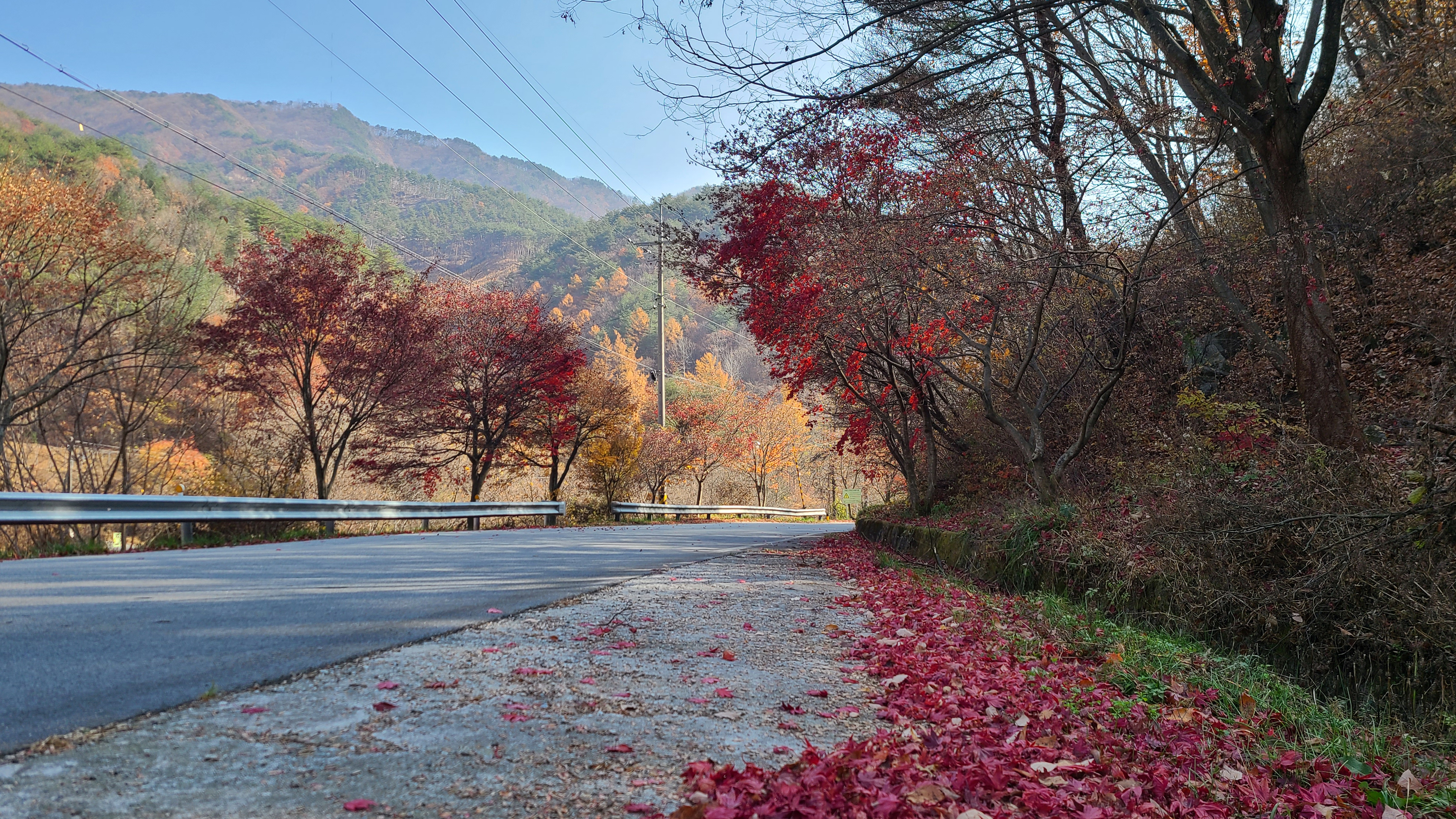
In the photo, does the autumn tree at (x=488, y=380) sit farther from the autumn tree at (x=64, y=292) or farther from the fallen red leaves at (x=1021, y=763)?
the fallen red leaves at (x=1021, y=763)

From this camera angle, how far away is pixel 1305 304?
7262 millimetres

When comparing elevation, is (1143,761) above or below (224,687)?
below

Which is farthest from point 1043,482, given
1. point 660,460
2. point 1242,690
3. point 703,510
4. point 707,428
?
point 707,428

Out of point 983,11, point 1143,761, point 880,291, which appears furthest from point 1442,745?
point 880,291

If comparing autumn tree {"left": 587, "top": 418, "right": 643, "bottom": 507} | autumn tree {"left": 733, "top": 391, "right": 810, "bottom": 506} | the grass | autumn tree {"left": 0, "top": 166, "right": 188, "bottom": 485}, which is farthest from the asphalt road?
autumn tree {"left": 733, "top": 391, "right": 810, "bottom": 506}

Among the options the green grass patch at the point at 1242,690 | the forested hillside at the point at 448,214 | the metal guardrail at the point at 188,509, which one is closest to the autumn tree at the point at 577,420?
the metal guardrail at the point at 188,509

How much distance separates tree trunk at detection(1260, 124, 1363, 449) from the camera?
6977 mm

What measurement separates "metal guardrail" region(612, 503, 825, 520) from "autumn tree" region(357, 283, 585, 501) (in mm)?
3924

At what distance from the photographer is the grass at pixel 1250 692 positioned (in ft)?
11.3

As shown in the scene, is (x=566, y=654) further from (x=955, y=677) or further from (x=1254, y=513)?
(x=1254, y=513)

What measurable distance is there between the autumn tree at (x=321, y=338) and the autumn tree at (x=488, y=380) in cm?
288

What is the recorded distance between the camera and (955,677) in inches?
164

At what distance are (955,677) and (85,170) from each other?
104ft

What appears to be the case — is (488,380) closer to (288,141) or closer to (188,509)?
(188,509)
